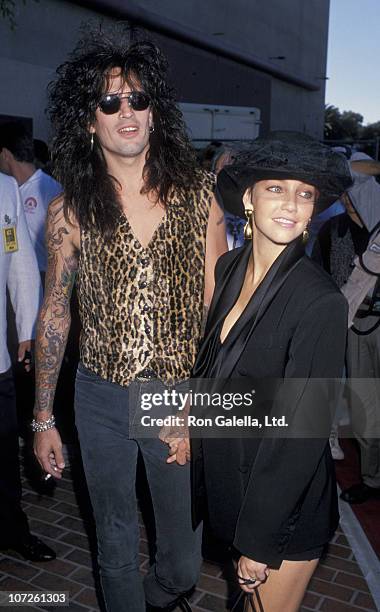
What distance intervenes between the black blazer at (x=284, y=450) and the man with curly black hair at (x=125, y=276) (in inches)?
19.3

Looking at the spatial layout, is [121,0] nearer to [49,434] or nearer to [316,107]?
[49,434]

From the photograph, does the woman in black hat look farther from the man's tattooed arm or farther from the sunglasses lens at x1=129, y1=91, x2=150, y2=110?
the man's tattooed arm

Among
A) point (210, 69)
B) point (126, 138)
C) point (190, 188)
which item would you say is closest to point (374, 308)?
point (190, 188)

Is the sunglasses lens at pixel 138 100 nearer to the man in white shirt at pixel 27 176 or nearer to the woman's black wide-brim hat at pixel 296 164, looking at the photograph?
the woman's black wide-brim hat at pixel 296 164

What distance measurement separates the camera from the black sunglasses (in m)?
2.57

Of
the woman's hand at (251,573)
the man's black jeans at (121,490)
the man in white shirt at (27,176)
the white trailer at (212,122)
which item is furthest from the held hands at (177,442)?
the white trailer at (212,122)

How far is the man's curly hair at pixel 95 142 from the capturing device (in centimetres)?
262

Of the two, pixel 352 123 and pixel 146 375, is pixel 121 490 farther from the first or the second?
pixel 352 123

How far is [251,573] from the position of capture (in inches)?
78.3

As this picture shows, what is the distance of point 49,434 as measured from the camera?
2750mm

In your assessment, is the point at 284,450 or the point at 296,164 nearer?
the point at 284,450

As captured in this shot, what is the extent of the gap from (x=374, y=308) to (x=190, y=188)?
218cm

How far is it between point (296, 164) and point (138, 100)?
86 centimetres

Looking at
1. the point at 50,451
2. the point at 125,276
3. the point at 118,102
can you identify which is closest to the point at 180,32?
the point at 118,102
